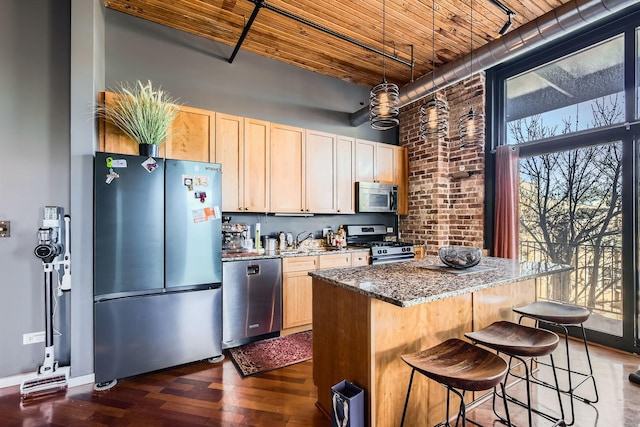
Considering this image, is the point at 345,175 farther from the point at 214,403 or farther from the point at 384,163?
the point at 214,403

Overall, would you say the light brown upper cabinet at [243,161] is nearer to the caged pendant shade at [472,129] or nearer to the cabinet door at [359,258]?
the cabinet door at [359,258]

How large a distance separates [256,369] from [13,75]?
9.88 feet

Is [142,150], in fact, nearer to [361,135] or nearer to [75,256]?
[75,256]

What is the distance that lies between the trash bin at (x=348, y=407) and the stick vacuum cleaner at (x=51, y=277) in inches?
83.3

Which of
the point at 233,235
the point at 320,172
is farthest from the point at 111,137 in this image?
the point at 320,172

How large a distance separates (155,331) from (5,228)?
1.36m

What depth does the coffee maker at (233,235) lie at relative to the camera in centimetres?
346

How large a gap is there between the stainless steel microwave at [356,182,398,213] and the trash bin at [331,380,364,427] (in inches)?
107

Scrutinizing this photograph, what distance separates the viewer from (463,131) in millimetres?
2396

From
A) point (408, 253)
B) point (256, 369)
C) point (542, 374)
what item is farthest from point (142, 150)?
point (542, 374)

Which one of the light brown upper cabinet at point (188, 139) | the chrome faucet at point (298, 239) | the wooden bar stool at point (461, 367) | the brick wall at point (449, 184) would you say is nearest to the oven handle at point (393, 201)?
the brick wall at point (449, 184)

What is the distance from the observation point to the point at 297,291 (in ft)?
11.0

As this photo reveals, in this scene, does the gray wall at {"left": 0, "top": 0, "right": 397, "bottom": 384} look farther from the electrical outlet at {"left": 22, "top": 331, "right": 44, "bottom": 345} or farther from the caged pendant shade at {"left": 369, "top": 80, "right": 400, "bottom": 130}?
the caged pendant shade at {"left": 369, "top": 80, "right": 400, "bottom": 130}

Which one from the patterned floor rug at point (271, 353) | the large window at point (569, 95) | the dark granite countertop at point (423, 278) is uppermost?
the large window at point (569, 95)
